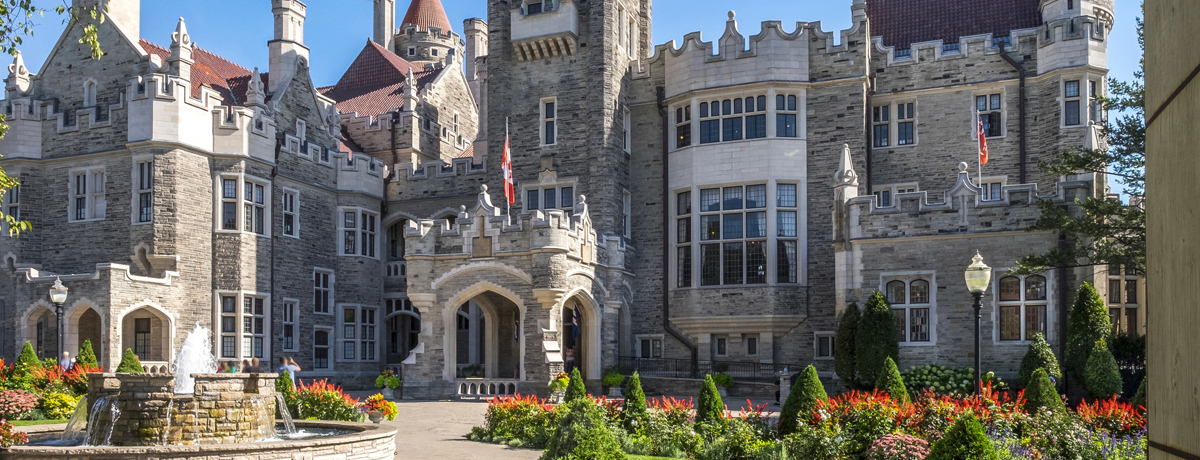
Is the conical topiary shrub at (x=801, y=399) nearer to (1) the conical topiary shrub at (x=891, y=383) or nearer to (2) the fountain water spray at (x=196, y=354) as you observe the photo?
(1) the conical topiary shrub at (x=891, y=383)

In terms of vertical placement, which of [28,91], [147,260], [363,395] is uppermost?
[28,91]

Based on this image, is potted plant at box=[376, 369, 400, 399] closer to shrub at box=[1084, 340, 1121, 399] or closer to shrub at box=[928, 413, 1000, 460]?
shrub at box=[1084, 340, 1121, 399]

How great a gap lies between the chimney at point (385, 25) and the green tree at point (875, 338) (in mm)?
38407

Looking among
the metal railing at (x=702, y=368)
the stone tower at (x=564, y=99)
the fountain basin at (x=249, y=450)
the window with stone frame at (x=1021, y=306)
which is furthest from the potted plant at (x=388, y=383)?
the window with stone frame at (x=1021, y=306)

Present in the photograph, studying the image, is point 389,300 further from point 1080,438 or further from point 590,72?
point 1080,438

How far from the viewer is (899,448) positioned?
1187 centimetres

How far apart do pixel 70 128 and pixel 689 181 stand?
18049mm

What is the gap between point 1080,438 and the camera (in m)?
12.7

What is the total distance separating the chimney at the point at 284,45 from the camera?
33438 millimetres

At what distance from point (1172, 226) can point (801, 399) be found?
42.9ft

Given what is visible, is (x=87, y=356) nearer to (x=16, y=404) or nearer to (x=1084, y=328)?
(x=16, y=404)

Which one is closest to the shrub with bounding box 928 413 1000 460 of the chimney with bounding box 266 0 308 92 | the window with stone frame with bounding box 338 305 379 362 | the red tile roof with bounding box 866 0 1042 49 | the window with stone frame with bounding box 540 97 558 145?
the window with stone frame with bounding box 540 97 558 145

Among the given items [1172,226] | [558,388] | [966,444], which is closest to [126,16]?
[558,388]

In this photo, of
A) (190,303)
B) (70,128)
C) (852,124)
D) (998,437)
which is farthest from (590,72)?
(998,437)
